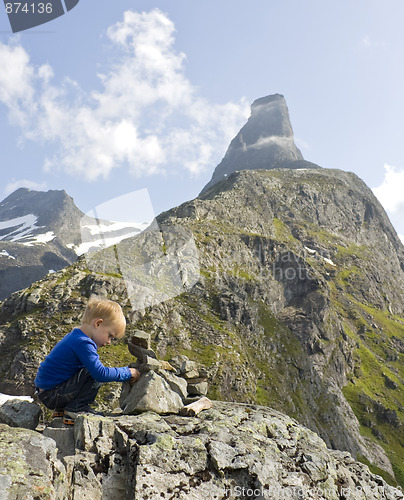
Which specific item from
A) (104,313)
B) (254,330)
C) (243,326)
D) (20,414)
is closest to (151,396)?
(20,414)

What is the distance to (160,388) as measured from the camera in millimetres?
11336

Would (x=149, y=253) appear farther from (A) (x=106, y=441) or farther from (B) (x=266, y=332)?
(A) (x=106, y=441)

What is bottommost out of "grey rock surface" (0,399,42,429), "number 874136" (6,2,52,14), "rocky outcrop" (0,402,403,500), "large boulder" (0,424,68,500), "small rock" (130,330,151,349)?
"rocky outcrop" (0,402,403,500)

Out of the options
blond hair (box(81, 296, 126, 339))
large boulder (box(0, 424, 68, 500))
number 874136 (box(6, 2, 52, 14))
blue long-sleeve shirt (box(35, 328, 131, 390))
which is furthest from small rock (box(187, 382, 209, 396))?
number 874136 (box(6, 2, 52, 14))

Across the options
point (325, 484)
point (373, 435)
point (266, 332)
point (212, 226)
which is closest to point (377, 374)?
point (373, 435)

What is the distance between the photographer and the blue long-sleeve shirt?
8.23m

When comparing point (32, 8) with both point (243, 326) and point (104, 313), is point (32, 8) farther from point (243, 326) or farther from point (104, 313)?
point (243, 326)

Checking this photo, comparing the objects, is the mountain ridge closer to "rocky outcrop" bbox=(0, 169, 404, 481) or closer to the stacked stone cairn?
"rocky outcrop" bbox=(0, 169, 404, 481)

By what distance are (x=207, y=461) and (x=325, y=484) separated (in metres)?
4.27

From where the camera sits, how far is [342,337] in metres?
151

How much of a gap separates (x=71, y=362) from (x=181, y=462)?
3.81 meters

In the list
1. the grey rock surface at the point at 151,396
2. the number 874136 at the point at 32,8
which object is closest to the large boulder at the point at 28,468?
the grey rock surface at the point at 151,396

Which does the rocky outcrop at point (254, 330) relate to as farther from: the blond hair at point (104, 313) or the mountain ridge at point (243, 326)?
the blond hair at point (104, 313)

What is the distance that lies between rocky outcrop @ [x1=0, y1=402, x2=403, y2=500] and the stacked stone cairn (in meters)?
0.49
